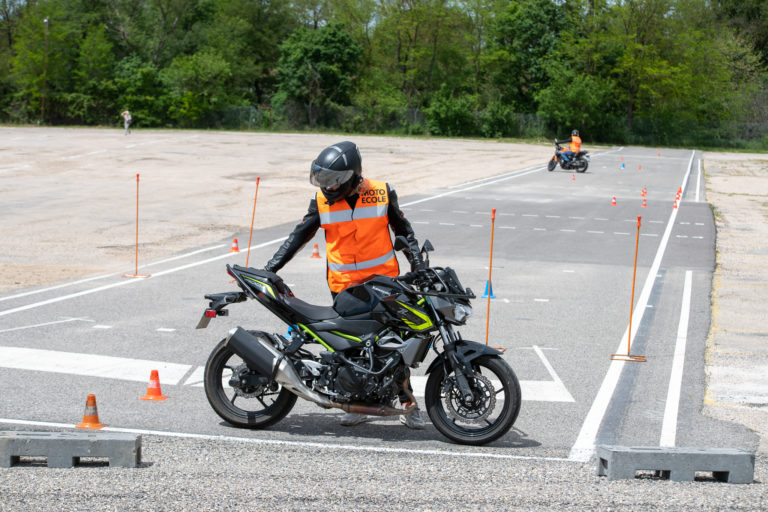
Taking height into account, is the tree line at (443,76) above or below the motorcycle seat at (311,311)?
above

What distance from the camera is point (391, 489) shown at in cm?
536

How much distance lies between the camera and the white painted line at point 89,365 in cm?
843

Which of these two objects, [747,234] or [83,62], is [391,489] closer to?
[747,234]

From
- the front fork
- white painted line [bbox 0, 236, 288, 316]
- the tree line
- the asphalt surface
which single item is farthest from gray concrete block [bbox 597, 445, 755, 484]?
the tree line

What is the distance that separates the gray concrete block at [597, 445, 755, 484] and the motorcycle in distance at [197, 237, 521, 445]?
0.90m

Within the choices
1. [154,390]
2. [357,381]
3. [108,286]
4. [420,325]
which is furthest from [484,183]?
[357,381]

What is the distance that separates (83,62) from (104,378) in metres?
79.9

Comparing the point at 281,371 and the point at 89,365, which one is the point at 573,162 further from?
the point at 281,371

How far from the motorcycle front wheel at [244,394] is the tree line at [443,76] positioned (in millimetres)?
72499

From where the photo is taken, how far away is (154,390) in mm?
7625

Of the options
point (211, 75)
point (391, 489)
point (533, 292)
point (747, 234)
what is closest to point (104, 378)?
point (391, 489)

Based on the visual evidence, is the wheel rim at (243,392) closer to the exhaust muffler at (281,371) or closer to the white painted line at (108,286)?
the exhaust muffler at (281,371)

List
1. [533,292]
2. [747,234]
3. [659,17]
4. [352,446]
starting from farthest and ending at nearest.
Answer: [659,17] < [747,234] < [533,292] < [352,446]

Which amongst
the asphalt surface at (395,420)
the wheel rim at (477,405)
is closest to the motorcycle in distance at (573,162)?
the asphalt surface at (395,420)
